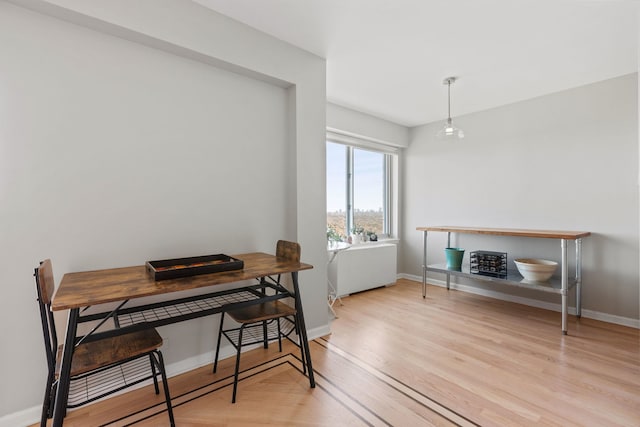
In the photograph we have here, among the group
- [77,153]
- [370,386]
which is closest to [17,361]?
[77,153]

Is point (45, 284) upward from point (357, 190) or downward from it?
downward

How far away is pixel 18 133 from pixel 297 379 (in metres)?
2.16

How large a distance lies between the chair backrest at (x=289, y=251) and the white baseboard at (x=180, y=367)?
0.83m

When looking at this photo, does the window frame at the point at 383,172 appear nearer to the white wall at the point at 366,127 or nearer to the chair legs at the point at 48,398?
the white wall at the point at 366,127

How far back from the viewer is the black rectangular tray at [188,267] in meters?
1.54

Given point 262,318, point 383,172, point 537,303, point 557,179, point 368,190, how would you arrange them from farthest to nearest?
point 383,172 → point 368,190 → point 537,303 → point 557,179 → point 262,318

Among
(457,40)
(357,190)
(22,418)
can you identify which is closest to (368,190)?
(357,190)

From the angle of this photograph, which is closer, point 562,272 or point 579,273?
point 562,272

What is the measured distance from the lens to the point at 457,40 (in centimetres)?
230

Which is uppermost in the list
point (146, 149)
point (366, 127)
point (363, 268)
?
point (366, 127)

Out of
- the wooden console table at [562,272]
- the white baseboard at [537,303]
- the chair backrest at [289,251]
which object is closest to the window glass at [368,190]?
the white baseboard at [537,303]

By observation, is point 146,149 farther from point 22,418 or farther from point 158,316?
point 22,418

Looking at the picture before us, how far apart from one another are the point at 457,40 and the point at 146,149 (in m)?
2.45

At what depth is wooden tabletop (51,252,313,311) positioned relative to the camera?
4.07 feet
